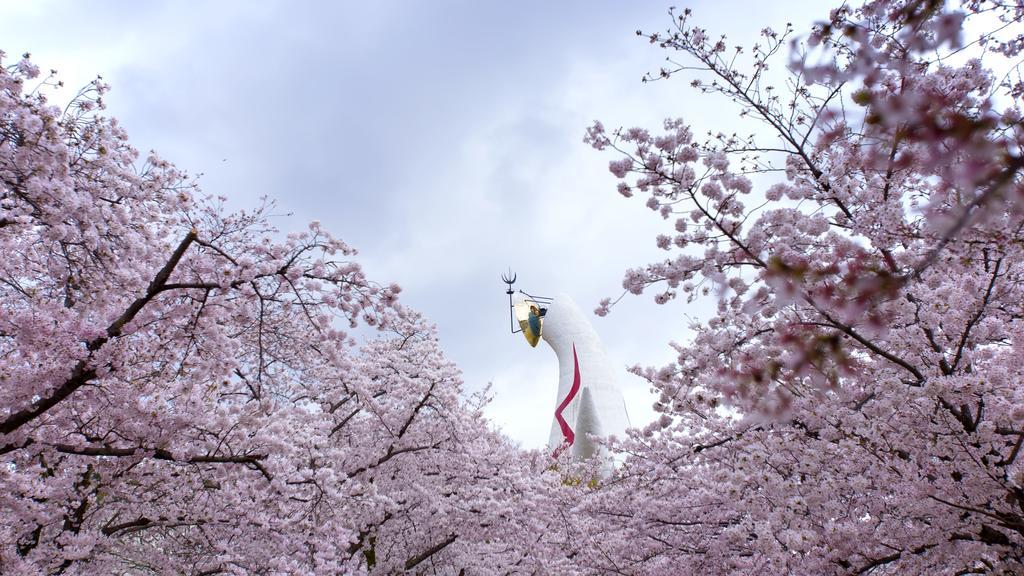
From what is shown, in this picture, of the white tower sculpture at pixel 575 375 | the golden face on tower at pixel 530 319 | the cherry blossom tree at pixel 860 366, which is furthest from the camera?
the golden face on tower at pixel 530 319

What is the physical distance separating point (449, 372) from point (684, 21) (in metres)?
8.27

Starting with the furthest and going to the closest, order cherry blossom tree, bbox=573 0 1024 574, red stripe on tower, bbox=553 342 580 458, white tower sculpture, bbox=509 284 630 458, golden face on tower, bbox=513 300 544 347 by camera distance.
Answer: golden face on tower, bbox=513 300 544 347
red stripe on tower, bbox=553 342 580 458
white tower sculpture, bbox=509 284 630 458
cherry blossom tree, bbox=573 0 1024 574

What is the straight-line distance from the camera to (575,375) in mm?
25031

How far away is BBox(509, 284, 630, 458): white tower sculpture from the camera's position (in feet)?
74.2

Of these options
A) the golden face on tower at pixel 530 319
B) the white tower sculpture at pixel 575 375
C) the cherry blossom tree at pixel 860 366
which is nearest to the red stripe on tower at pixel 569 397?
the white tower sculpture at pixel 575 375

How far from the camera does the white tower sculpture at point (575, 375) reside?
22.6 meters

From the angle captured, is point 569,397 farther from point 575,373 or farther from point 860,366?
point 860,366

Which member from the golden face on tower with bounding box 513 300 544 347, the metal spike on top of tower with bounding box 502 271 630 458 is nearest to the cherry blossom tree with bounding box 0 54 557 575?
the metal spike on top of tower with bounding box 502 271 630 458

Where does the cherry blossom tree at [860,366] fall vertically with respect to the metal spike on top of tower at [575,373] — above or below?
below

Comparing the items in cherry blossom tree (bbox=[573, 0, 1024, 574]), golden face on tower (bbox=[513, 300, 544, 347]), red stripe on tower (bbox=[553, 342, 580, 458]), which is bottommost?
cherry blossom tree (bbox=[573, 0, 1024, 574])

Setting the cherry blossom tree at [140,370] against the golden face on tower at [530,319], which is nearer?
the cherry blossom tree at [140,370]

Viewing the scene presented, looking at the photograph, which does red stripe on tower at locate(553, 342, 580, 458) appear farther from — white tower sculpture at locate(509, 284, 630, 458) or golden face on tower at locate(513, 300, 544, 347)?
golden face on tower at locate(513, 300, 544, 347)

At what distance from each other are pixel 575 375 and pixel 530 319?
3580 mm

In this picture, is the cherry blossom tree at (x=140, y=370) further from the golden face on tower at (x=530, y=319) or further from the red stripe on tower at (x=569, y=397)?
the golden face on tower at (x=530, y=319)
